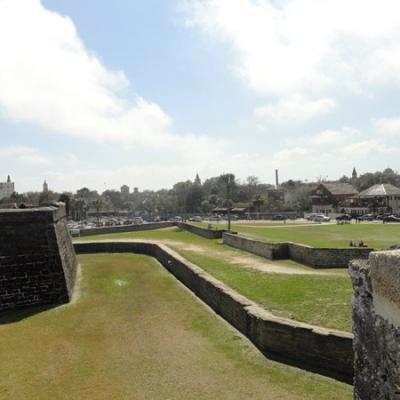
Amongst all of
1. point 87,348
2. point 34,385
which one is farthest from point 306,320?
point 34,385

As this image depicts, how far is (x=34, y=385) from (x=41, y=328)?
11.6ft

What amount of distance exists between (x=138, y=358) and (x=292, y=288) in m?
5.24

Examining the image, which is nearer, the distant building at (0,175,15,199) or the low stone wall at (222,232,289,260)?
the low stone wall at (222,232,289,260)

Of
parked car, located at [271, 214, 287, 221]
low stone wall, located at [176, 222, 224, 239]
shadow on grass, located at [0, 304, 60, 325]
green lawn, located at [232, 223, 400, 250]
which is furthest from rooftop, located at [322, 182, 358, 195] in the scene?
shadow on grass, located at [0, 304, 60, 325]

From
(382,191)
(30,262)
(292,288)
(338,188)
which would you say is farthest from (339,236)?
(338,188)

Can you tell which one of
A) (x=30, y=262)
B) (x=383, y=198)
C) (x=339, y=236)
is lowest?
(x=339, y=236)

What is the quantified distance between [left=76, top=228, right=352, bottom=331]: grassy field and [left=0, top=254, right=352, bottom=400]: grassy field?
1.30 metres

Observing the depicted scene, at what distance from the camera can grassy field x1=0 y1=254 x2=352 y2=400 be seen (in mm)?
7156

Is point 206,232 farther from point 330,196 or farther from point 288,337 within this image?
point 330,196

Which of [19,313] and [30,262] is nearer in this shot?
[19,313]

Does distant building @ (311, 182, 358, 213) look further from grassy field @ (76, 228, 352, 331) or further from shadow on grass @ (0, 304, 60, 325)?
shadow on grass @ (0, 304, 60, 325)

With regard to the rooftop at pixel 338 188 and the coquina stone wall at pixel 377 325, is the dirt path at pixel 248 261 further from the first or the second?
the rooftop at pixel 338 188

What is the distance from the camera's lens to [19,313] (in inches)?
495

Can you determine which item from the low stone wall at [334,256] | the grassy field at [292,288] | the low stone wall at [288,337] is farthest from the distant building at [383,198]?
A: the low stone wall at [288,337]
